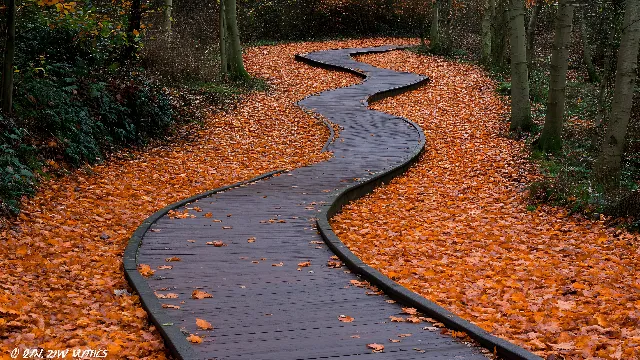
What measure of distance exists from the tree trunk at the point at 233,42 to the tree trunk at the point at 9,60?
34.1ft

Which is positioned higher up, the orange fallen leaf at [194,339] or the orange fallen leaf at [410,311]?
the orange fallen leaf at [194,339]

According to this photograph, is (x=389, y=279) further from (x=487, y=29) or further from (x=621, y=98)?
(x=487, y=29)

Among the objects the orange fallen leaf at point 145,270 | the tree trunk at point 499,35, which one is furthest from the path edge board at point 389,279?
the tree trunk at point 499,35

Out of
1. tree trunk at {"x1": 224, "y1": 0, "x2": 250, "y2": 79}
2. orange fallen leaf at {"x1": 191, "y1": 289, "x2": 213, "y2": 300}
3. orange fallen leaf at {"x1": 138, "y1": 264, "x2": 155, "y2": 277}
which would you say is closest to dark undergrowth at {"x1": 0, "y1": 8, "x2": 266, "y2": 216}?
orange fallen leaf at {"x1": 138, "y1": 264, "x2": 155, "y2": 277}

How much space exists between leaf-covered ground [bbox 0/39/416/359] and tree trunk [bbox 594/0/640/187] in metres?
5.19

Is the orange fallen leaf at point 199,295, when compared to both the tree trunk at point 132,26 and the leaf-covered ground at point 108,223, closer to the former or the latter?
the leaf-covered ground at point 108,223

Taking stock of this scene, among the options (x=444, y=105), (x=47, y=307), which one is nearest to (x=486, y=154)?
(x=444, y=105)

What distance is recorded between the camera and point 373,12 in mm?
39406

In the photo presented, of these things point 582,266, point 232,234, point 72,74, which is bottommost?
point 582,266

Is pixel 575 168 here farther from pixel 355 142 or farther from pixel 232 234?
pixel 232 234

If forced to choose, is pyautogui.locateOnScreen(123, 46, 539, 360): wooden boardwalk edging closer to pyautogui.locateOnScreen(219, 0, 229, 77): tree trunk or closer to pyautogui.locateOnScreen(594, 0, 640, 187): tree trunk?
pyautogui.locateOnScreen(594, 0, 640, 187): tree trunk

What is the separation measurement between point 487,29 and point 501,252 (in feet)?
64.6

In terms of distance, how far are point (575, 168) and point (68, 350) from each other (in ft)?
31.7

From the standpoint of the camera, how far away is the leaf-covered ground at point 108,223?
529 cm
